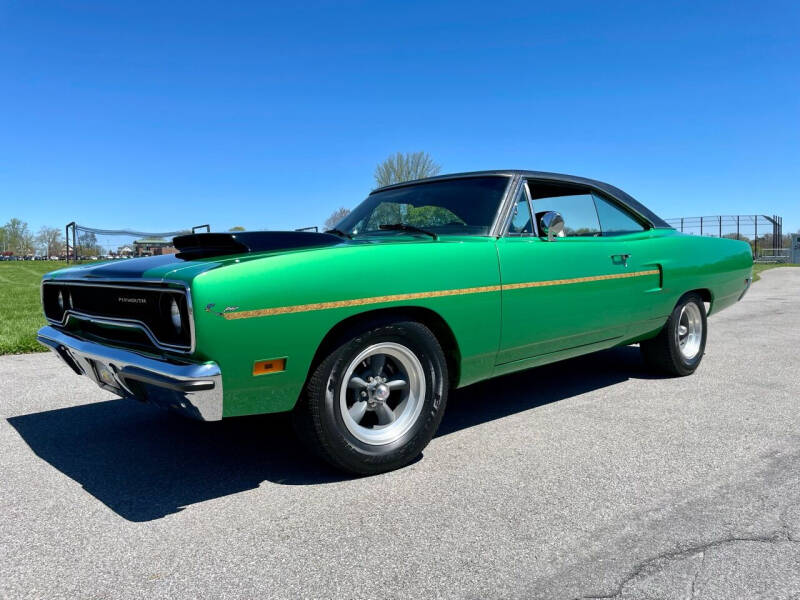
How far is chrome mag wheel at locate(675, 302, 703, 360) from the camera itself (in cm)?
504

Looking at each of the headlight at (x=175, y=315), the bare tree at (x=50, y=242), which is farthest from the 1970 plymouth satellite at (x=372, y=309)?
the bare tree at (x=50, y=242)

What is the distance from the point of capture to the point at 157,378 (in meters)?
2.43

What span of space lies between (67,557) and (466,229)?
97.4 inches

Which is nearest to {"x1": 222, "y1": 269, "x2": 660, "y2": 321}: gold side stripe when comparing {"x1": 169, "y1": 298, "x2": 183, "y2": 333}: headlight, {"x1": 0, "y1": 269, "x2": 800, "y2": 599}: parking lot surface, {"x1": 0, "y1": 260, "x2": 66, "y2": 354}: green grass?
{"x1": 169, "y1": 298, "x2": 183, "y2": 333}: headlight

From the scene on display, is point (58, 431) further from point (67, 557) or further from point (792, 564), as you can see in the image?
point (792, 564)

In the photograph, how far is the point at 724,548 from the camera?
2.15m

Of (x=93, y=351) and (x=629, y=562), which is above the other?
(x=93, y=351)

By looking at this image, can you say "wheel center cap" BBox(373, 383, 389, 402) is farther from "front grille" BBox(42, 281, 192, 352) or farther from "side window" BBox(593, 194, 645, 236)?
"side window" BBox(593, 194, 645, 236)

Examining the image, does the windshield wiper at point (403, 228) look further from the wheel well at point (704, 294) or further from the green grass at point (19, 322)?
the green grass at point (19, 322)

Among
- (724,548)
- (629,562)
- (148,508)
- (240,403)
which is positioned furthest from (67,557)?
(724,548)

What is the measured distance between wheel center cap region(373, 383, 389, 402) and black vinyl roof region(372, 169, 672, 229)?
162 centimetres

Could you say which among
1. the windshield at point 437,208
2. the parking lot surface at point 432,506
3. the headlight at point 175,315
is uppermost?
the windshield at point 437,208

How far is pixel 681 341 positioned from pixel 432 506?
340 centimetres

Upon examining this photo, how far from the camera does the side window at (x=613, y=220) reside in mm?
4410
